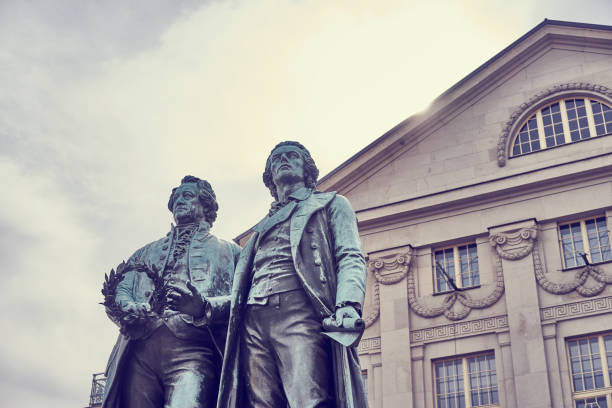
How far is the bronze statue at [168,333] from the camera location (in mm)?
7141

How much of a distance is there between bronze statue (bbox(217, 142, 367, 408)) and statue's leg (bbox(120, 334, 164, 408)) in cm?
72

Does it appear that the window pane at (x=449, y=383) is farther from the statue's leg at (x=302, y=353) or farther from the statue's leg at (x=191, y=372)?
the statue's leg at (x=302, y=353)

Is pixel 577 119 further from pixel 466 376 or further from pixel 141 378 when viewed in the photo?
pixel 141 378

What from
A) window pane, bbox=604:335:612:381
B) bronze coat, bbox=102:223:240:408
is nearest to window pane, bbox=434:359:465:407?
window pane, bbox=604:335:612:381

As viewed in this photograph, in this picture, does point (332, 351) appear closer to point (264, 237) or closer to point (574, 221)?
point (264, 237)

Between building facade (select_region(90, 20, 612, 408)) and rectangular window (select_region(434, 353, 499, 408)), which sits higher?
building facade (select_region(90, 20, 612, 408))

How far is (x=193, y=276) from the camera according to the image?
25.3ft

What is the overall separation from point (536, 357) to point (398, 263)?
17.2ft

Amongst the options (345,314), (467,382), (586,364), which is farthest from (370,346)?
(345,314)

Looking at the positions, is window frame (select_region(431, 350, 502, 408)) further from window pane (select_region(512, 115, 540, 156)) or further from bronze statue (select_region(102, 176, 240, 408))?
bronze statue (select_region(102, 176, 240, 408))

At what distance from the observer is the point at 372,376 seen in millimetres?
29188

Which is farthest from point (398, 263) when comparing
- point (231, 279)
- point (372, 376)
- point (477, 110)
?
point (231, 279)

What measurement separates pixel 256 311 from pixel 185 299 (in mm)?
494

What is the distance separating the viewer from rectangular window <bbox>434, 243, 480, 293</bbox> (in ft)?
97.0
